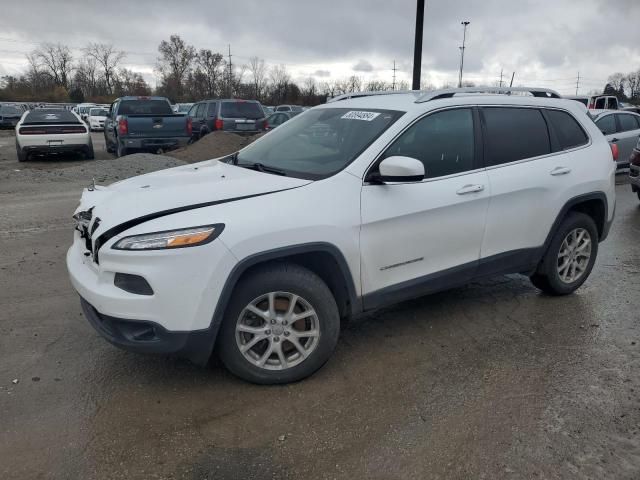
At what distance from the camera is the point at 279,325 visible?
324cm

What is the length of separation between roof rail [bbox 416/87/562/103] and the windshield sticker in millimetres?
Result: 348

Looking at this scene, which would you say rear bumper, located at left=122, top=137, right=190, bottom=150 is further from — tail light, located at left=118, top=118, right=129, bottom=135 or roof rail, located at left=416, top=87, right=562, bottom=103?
roof rail, located at left=416, top=87, right=562, bottom=103

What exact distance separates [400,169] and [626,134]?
12.3 metres

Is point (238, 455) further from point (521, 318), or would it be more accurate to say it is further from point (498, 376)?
point (521, 318)

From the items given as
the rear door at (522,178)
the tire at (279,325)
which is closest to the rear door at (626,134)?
the rear door at (522,178)

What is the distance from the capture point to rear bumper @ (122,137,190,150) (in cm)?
1439

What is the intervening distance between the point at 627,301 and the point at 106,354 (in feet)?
14.7

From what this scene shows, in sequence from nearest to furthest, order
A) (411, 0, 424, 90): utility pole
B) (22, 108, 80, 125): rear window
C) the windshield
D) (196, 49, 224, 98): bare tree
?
the windshield → (411, 0, 424, 90): utility pole → (22, 108, 80, 125): rear window → (196, 49, 224, 98): bare tree

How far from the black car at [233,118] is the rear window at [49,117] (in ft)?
13.7

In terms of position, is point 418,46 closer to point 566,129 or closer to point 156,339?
point 566,129

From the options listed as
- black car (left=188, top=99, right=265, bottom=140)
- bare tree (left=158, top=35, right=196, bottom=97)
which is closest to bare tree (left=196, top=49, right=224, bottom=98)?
bare tree (left=158, top=35, right=196, bottom=97)

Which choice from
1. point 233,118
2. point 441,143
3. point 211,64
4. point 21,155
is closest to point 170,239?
point 441,143

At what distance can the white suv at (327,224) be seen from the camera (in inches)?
116

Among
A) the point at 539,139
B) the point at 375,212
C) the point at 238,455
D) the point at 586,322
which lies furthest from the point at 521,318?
the point at 238,455
